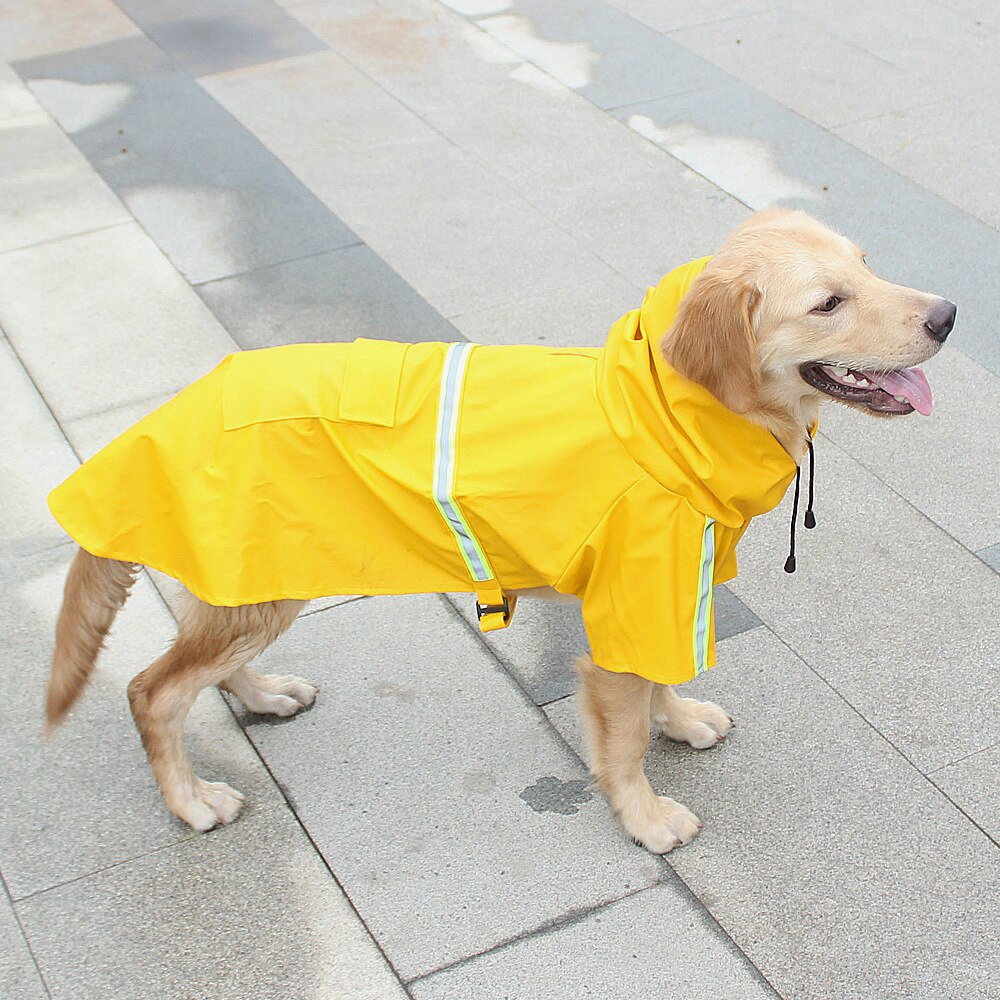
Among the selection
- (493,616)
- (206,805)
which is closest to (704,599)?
(493,616)

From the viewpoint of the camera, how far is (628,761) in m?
3.59

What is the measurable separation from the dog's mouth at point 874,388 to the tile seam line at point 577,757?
140 centimetres

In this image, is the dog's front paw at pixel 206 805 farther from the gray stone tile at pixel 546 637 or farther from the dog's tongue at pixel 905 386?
the dog's tongue at pixel 905 386

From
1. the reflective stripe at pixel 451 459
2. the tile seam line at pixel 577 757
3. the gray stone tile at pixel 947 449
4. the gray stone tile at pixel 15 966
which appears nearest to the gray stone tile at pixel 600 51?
the gray stone tile at pixel 947 449

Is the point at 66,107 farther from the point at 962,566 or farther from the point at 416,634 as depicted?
the point at 962,566

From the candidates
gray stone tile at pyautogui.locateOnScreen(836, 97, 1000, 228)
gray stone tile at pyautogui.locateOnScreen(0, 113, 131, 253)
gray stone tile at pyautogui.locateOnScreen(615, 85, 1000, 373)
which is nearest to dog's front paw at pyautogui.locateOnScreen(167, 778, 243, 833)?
gray stone tile at pyautogui.locateOnScreen(615, 85, 1000, 373)

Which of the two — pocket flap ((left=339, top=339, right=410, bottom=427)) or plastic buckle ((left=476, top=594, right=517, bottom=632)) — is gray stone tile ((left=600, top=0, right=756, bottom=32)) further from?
plastic buckle ((left=476, top=594, right=517, bottom=632))

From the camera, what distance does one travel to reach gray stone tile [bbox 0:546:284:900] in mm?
3658

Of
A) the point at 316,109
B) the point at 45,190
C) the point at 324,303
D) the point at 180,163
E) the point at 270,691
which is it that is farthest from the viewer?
the point at 316,109

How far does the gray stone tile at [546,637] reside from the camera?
4.21 meters

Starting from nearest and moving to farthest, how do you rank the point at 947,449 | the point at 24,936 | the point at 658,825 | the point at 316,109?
the point at 24,936 → the point at 658,825 → the point at 947,449 → the point at 316,109

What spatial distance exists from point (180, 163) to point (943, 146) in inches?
182

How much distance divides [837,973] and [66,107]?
289 inches

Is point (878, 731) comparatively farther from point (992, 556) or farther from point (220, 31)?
point (220, 31)
